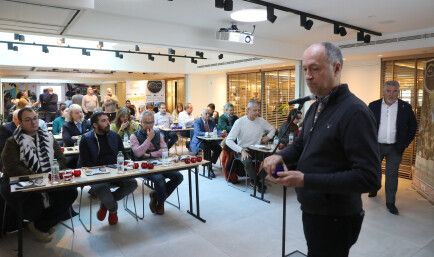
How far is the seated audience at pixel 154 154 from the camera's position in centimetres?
395

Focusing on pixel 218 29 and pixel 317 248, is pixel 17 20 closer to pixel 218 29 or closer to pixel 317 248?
pixel 218 29

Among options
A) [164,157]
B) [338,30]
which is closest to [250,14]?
[338,30]

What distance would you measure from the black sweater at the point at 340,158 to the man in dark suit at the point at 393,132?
309 centimetres

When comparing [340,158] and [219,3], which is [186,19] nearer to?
[219,3]

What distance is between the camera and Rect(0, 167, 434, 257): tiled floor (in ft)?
10.1

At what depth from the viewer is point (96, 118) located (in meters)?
3.71

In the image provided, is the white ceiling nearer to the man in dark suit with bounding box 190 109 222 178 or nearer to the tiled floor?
the man in dark suit with bounding box 190 109 222 178

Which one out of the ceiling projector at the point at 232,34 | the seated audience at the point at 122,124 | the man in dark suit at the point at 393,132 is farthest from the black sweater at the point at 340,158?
the seated audience at the point at 122,124

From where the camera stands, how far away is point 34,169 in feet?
10.9

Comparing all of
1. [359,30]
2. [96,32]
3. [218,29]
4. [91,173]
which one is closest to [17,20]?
[96,32]

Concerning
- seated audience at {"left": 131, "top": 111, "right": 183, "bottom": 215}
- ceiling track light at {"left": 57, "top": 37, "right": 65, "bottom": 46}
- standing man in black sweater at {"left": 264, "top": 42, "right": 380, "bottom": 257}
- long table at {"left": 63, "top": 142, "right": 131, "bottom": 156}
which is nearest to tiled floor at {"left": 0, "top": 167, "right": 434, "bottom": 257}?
seated audience at {"left": 131, "top": 111, "right": 183, "bottom": 215}

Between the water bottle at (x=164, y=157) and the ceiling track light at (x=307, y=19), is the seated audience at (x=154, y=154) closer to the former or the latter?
the water bottle at (x=164, y=157)

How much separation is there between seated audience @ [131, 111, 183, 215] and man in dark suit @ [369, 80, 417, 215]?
2.60 meters

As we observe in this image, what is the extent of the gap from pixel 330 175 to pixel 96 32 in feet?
13.5
